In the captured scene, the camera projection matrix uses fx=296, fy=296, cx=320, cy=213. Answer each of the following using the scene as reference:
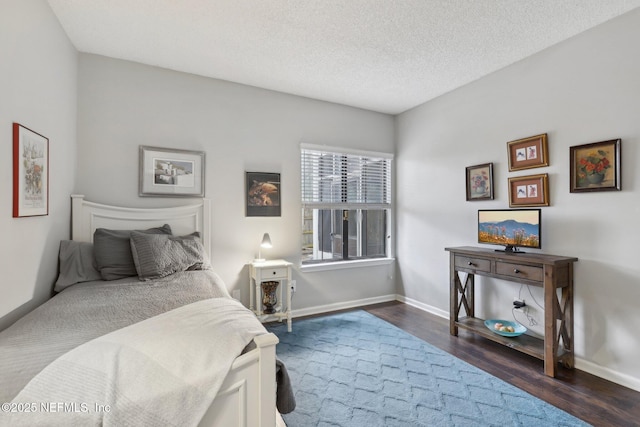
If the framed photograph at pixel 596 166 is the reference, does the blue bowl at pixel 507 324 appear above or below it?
below

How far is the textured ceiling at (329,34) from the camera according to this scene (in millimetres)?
2135

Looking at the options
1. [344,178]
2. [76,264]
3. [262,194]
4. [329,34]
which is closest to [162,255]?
[76,264]

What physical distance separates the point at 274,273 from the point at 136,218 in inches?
57.2

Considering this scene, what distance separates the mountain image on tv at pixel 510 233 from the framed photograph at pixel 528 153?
554 millimetres

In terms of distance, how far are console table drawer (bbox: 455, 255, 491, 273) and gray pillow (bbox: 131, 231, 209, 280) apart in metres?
2.49

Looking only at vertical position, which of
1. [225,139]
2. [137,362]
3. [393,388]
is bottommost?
[393,388]

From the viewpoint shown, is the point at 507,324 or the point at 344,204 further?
the point at 344,204

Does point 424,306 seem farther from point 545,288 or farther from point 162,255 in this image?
point 162,255

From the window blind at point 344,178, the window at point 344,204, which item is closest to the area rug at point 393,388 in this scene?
the window at point 344,204

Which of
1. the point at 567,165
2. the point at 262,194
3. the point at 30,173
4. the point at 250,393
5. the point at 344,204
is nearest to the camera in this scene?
the point at 250,393

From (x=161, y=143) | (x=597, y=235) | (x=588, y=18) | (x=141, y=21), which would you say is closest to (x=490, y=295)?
(x=597, y=235)

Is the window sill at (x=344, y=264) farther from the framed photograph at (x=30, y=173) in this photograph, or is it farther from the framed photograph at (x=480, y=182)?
the framed photograph at (x=30, y=173)

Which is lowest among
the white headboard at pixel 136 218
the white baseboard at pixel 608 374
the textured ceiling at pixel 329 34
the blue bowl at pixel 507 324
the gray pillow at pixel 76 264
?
the white baseboard at pixel 608 374

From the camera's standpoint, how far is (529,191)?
2814mm
